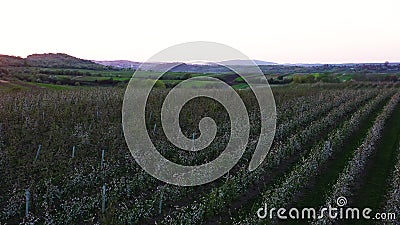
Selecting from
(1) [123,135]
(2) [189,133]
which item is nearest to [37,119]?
(1) [123,135]

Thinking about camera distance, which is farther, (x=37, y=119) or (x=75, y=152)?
(x=37, y=119)

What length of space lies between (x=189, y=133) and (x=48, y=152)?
219 inches

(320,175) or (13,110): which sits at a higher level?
(13,110)

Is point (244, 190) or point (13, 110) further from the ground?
point (13, 110)

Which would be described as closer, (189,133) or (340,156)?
(340,156)

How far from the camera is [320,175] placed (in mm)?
11492

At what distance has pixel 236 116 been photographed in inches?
777

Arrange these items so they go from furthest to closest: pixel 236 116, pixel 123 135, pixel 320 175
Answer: pixel 236 116, pixel 123 135, pixel 320 175

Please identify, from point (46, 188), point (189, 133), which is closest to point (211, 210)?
point (46, 188)

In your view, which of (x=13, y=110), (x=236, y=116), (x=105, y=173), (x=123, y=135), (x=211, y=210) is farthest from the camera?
(x=236, y=116)

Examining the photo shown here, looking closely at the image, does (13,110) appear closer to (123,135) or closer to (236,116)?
(123,135)

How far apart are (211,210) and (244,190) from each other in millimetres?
1758

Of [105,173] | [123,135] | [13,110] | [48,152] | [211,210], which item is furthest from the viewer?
[13,110]

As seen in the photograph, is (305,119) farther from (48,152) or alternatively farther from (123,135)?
(48,152)
